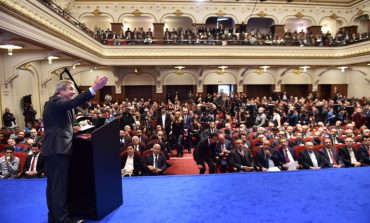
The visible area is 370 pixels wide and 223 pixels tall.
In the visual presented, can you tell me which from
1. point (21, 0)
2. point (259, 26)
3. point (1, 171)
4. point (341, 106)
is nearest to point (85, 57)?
point (21, 0)

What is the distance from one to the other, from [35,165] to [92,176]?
3.95 metres

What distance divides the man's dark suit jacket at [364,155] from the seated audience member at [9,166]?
293 inches

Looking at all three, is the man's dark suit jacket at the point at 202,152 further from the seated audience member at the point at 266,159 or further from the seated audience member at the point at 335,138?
the seated audience member at the point at 335,138

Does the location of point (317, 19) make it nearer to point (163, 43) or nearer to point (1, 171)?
point (163, 43)

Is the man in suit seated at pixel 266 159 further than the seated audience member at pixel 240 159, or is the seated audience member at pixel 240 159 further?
the man in suit seated at pixel 266 159

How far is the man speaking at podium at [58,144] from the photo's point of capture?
2240 mm

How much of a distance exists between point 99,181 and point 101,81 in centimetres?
92

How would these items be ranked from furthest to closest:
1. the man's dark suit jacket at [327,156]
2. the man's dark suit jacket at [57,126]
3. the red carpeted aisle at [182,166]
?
the red carpeted aisle at [182,166] < the man's dark suit jacket at [327,156] < the man's dark suit jacket at [57,126]

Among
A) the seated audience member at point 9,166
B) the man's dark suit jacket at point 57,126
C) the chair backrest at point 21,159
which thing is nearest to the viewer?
the man's dark suit jacket at point 57,126

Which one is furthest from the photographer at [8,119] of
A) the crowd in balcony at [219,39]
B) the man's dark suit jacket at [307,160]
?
the man's dark suit jacket at [307,160]

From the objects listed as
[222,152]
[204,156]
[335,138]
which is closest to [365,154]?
[335,138]

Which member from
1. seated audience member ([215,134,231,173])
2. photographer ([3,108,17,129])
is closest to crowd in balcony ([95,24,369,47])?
photographer ([3,108,17,129])

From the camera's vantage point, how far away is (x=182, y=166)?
25.0 feet

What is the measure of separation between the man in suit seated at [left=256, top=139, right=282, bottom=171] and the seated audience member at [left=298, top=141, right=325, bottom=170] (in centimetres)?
51
